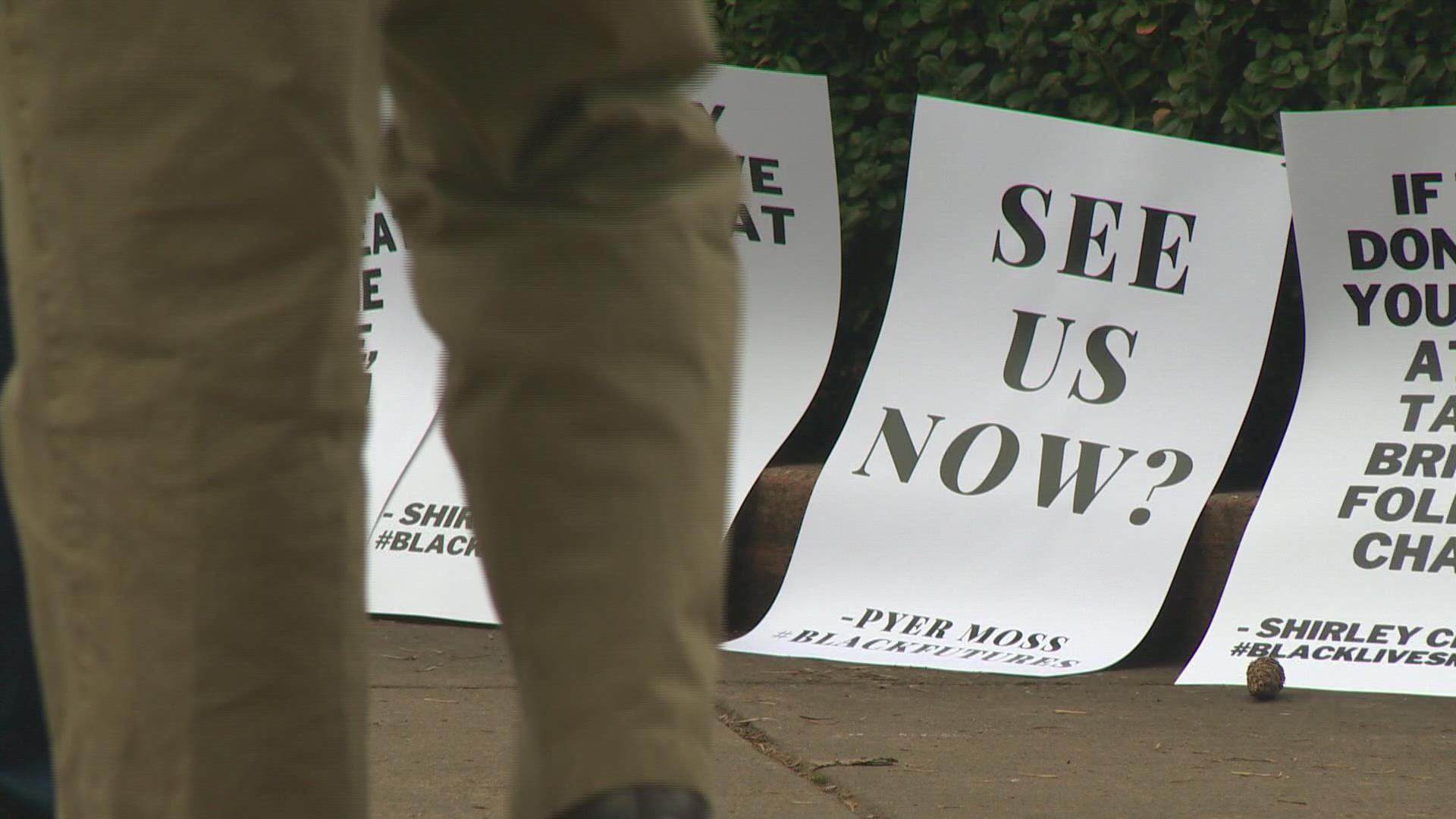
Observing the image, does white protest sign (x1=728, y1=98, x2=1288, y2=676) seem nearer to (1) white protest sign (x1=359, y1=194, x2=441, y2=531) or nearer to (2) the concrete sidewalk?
(2) the concrete sidewalk

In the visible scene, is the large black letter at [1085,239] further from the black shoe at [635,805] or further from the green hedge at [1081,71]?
the black shoe at [635,805]

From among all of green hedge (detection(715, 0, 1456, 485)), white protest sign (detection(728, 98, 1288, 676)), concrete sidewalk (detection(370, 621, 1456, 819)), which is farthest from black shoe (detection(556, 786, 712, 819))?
green hedge (detection(715, 0, 1456, 485))

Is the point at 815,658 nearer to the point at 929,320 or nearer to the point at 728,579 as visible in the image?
the point at 728,579

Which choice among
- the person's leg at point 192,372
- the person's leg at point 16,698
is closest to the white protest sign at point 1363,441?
the person's leg at point 16,698

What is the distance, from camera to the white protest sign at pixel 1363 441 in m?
2.70

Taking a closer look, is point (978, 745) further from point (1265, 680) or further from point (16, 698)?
point (16, 698)

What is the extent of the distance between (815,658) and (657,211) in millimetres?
1828

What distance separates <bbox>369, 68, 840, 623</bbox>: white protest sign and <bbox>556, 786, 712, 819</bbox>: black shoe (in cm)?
222

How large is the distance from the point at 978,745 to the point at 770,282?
1.26m

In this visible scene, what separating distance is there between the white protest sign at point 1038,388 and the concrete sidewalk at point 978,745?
23cm

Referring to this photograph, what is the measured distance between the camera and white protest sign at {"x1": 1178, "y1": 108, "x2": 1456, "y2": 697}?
2.70m

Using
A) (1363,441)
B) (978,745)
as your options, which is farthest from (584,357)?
(1363,441)

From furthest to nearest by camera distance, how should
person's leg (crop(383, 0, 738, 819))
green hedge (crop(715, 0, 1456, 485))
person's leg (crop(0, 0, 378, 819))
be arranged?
green hedge (crop(715, 0, 1456, 485)) < person's leg (crop(383, 0, 738, 819)) < person's leg (crop(0, 0, 378, 819))

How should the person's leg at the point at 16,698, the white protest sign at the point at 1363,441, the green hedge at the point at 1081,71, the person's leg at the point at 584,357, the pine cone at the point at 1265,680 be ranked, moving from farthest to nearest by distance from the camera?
1. the green hedge at the point at 1081,71
2. the white protest sign at the point at 1363,441
3. the pine cone at the point at 1265,680
4. the person's leg at the point at 16,698
5. the person's leg at the point at 584,357
